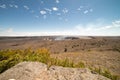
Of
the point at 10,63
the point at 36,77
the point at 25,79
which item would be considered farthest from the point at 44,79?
the point at 10,63

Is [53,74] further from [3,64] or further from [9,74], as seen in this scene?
[3,64]

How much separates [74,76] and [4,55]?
17.3 ft

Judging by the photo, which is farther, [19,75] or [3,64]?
[3,64]

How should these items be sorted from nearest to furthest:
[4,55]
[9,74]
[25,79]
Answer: [25,79]
[9,74]
[4,55]

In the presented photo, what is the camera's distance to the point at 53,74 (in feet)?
14.6

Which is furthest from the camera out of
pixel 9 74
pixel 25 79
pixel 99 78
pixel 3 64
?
pixel 3 64

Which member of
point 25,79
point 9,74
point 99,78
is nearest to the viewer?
point 25,79

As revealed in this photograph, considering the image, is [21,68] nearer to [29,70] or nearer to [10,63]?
[29,70]

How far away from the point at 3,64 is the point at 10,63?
0.30 meters

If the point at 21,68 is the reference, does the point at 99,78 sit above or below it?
below

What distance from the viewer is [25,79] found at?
12.4 feet

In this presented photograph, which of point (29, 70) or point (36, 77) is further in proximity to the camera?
point (29, 70)

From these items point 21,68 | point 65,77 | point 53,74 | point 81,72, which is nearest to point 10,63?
point 21,68

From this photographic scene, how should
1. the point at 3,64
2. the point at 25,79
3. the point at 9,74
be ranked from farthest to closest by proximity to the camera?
the point at 3,64 < the point at 9,74 < the point at 25,79
